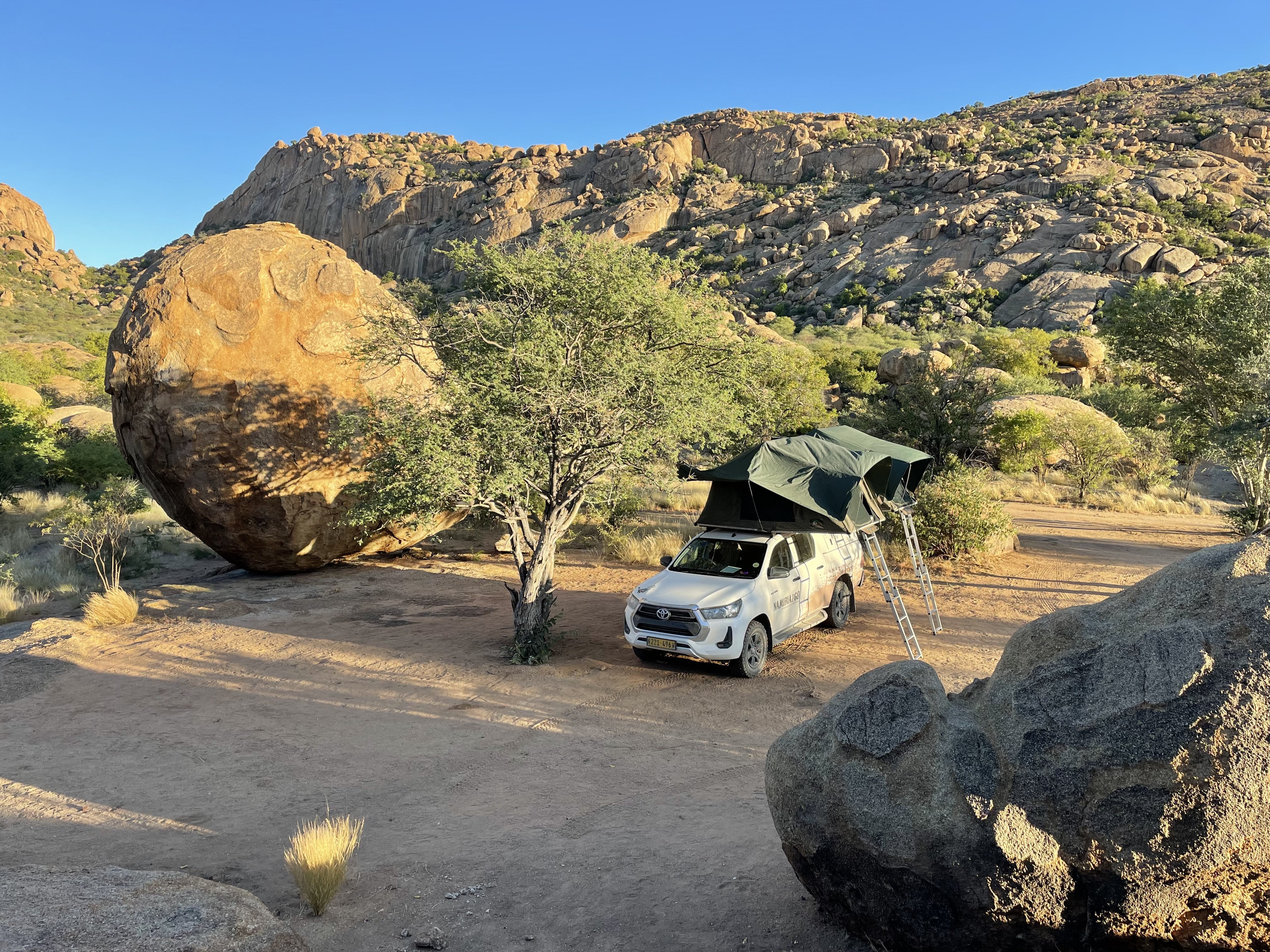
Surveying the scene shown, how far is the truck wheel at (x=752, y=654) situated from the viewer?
9.08 metres

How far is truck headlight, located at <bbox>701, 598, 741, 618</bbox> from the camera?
8.84 metres

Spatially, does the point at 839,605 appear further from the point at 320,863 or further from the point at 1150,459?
the point at 1150,459

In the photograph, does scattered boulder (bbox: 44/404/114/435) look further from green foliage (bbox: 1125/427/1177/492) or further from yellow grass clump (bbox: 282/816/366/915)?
green foliage (bbox: 1125/427/1177/492)

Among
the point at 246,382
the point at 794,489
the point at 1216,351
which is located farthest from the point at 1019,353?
the point at 246,382

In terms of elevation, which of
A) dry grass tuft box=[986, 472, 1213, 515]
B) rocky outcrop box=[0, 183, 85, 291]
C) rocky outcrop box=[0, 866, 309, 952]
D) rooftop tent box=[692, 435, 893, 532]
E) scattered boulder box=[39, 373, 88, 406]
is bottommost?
rocky outcrop box=[0, 866, 309, 952]

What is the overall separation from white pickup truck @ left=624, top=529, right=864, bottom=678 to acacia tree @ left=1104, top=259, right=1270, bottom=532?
25.7 ft

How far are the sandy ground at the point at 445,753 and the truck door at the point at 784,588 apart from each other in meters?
0.57

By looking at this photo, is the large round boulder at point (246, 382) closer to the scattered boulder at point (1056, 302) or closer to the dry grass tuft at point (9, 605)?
the dry grass tuft at point (9, 605)

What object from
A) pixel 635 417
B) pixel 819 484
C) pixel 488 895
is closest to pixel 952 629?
pixel 819 484

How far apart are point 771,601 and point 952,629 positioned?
11.0ft

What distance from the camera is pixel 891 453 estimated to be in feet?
39.7

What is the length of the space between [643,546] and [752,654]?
7.29 m

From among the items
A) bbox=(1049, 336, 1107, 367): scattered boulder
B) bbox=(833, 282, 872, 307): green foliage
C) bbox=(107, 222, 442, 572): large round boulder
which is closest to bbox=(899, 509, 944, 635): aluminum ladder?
bbox=(107, 222, 442, 572): large round boulder

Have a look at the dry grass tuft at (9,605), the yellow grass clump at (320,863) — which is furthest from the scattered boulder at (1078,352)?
the yellow grass clump at (320,863)
